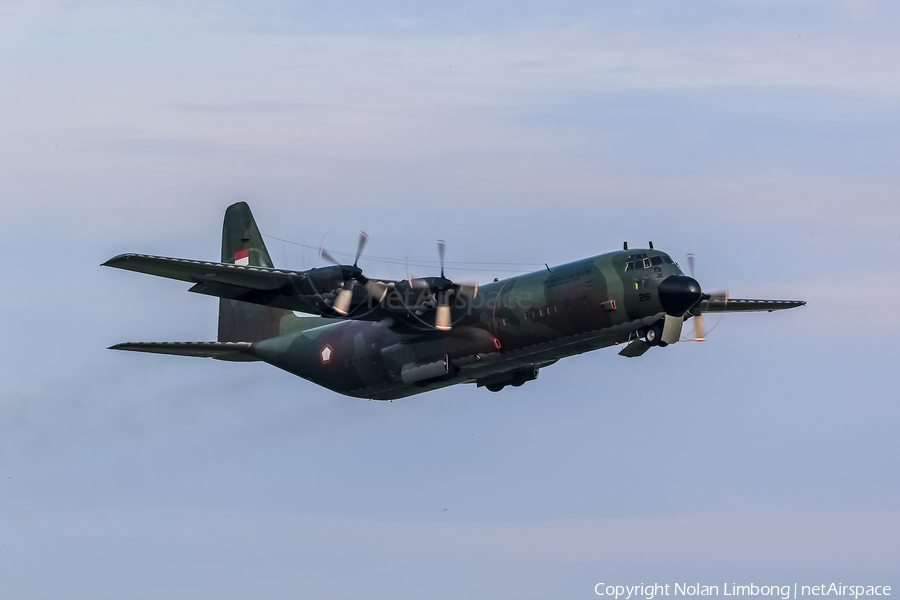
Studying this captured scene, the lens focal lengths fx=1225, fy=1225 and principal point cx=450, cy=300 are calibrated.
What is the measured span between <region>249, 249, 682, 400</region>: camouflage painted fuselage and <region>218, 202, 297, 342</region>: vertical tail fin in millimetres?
2975

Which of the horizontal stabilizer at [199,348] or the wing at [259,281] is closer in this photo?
the wing at [259,281]

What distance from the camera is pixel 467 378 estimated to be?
38125 millimetres

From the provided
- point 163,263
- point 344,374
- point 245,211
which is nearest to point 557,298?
point 344,374

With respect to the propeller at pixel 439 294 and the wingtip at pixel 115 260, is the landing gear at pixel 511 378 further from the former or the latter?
the wingtip at pixel 115 260

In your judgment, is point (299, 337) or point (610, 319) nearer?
point (610, 319)

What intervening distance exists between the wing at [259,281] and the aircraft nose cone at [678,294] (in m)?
8.95

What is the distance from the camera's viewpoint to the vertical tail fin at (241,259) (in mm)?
44219

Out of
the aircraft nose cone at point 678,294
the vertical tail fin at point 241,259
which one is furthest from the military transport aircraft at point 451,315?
the vertical tail fin at point 241,259

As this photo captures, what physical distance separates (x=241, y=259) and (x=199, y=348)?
18.4ft

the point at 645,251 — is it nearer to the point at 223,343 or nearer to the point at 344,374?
the point at 344,374

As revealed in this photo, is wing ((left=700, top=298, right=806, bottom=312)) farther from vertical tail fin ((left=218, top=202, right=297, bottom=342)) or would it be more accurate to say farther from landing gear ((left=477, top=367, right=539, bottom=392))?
vertical tail fin ((left=218, top=202, right=297, bottom=342))

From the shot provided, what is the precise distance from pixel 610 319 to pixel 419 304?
605 centimetres

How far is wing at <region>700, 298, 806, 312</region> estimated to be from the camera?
4084cm

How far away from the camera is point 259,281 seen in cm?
3572
